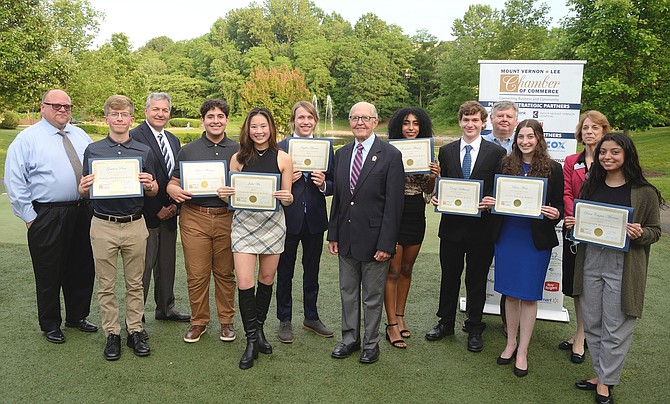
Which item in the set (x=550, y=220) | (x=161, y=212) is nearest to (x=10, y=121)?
(x=161, y=212)

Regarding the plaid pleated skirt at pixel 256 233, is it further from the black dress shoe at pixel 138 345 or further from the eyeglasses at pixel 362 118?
the black dress shoe at pixel 138 345

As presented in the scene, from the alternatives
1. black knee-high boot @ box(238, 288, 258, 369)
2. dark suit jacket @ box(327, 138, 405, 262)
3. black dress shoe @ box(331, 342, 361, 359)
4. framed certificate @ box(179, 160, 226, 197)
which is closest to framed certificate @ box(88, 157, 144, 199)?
framed certificate @ box(179, 160, 226, 197)

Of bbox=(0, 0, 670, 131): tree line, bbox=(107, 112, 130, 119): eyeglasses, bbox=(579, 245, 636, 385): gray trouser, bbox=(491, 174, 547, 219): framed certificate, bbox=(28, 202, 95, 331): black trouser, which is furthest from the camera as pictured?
bbox=(0, 0, 670, 131): tree line

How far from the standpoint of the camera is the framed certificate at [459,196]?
4.18 meters

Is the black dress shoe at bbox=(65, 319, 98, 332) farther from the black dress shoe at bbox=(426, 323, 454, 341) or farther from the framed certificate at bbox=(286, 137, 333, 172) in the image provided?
the black dress shoe at bbox=(426, 323, 454, 341)

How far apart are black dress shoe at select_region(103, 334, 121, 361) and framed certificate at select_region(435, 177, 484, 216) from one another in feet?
9.27

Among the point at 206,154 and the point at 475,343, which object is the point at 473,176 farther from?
the point at 206,154

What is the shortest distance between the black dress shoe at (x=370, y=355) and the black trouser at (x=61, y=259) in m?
2.62

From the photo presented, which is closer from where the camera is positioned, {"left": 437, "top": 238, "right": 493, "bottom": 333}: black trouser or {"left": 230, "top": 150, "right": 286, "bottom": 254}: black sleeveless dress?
{"left": 230, "top": 150, "right": 286, "bottom": 254}: black sleeveless dress

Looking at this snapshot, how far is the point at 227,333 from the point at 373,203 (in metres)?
1.82

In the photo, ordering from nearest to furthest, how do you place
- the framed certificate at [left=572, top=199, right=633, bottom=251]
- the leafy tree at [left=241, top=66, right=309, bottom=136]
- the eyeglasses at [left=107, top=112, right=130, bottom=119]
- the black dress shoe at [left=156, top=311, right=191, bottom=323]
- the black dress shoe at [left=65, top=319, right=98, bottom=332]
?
the framed certificate at [left=572, top=199, right=633, bottom=251], the eyeglasses at [left=107, top=112, right=130, bottom=119], the black dress shoe at [left=65, top=319, right=98, bottom=332], the black dress shoe at [left=156, top=311, right=191, bottom=323], the leafy tree at [left=241, top=66, right=309, bottom=136]

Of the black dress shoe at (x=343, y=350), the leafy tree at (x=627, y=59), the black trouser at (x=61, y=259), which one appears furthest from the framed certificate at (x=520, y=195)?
the leafy tree at (x=627, y=59)

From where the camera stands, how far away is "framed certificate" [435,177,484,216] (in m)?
4.18

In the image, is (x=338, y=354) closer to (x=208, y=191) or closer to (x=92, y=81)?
(x=208, y=191)
